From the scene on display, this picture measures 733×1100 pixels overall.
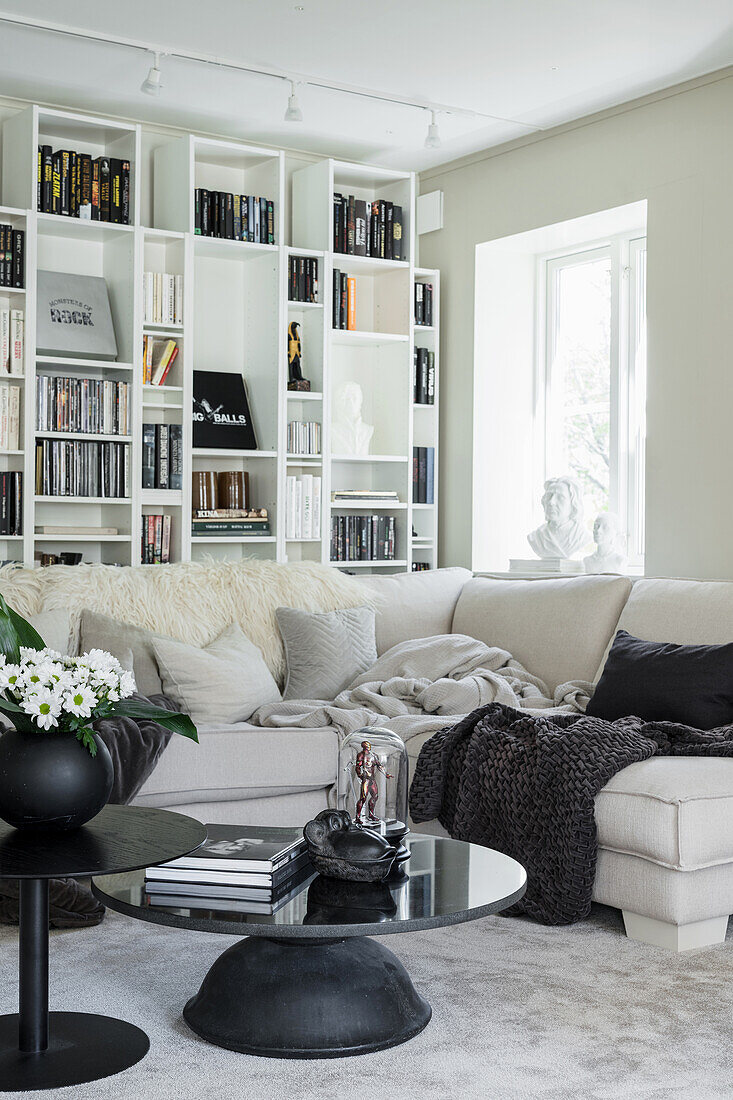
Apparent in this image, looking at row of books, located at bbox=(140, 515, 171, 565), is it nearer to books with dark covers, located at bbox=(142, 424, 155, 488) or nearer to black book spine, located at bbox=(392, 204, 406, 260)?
books with dark covers, located at bbox=(142, 424, 155, 488)

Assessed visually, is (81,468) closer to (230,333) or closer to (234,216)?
(230,333)

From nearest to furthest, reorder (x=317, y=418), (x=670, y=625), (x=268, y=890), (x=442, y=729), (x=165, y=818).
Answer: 1. (x=268, y=890)
2. (x=165, y=818)
3. (x=442, y=729)
4. (x=670, y=625)
5. (x=317, y=418)

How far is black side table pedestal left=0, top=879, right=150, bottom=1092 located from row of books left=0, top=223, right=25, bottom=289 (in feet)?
10.9

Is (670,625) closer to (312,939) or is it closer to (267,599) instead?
(267,599)

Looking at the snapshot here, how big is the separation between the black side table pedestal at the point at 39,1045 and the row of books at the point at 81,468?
3057mm

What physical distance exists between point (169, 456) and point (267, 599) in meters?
1.35

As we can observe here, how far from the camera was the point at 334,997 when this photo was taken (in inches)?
88.7

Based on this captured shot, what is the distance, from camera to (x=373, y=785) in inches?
95.7

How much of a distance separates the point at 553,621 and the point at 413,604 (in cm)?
56

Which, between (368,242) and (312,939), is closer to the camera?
(312,939)

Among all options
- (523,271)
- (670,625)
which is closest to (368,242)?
(523,271)

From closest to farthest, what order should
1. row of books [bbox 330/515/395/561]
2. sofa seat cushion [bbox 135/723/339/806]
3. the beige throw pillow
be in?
1. sofa seat cushion [bbox 135/723/339/806]
2. the beige throw pillow
3. row of books [bbox 330/515/395/561]

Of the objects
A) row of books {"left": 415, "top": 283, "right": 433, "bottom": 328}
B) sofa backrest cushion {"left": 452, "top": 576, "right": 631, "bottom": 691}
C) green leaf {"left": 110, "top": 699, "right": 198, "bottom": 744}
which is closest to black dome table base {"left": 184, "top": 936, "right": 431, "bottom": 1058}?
green leaf {"left": 110, "top": 699, "right": 198, "bottom": 744}

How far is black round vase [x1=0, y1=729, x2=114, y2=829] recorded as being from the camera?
207 cm
